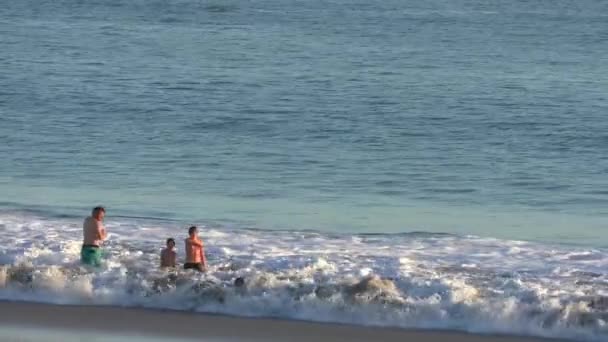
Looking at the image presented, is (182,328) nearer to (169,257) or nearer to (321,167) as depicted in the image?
(169,257)

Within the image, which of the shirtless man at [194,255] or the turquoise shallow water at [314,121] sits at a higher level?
the turquoise shallow water at [314,121]

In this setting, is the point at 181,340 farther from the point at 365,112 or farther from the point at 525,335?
the point at 365,112

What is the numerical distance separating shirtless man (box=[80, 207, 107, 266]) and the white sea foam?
16cm

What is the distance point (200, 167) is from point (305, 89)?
13.4 metres

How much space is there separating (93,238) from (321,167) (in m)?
11.8

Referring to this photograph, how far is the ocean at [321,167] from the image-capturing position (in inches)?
716

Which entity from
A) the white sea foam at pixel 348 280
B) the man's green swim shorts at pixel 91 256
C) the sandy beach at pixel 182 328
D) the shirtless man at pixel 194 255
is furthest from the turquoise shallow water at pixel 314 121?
the sandy beach at pixel 182 328

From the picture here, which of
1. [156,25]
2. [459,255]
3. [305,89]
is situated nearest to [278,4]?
[156,25]

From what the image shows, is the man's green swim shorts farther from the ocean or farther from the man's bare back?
the ocean

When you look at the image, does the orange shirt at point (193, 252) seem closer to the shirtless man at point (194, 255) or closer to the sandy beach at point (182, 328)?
the shirtless man at point (194, 255)

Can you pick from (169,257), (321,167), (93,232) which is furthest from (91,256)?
(321,167)

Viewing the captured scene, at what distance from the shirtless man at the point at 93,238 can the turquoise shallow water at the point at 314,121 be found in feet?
15.8

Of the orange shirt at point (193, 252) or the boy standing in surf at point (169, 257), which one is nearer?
the orange shirt at point (193, 252)

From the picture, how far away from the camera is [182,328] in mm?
16641
